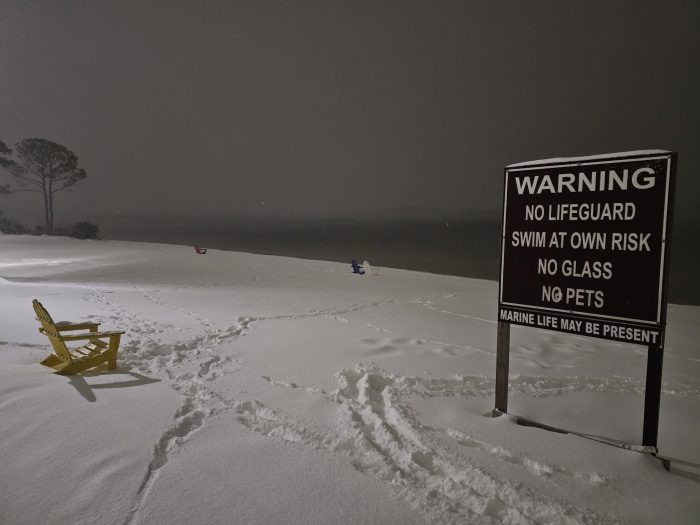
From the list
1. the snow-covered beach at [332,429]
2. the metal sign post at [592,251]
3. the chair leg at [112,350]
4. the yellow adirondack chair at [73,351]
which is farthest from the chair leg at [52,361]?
the metal sign post at [592,251]

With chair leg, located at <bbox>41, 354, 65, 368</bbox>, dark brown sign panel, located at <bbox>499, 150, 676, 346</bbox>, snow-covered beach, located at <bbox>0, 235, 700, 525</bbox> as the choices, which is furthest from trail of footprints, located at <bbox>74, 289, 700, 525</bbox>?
dark brown sign panel, located at <bbox>499, 150, 676, 346</bbox>

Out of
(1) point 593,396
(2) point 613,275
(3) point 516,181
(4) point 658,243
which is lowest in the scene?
(1) point 593,396

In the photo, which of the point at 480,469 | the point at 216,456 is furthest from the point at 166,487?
the point at 480,469

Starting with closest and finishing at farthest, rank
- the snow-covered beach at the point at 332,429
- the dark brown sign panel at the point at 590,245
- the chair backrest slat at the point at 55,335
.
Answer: the snow-covered beach at the point at 332,429 → the dark brown sign panel at the point at 590,245 → the chair backrest slat at the point at 55,335

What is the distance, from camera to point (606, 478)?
9.95 ft

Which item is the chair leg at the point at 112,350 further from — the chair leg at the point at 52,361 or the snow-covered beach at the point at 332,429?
the chair leg at the point at 52,361

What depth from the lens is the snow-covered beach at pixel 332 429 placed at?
104 inches

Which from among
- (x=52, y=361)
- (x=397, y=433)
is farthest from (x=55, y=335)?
(x=397, y=433)

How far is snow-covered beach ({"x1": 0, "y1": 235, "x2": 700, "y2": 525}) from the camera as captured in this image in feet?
8.69

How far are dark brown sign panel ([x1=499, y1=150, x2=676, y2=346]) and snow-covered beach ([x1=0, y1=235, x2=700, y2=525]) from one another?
1.07 meters

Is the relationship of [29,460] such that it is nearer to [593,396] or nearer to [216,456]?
[216,456]

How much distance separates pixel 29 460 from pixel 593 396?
531cm

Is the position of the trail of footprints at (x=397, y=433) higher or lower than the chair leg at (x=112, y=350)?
lower

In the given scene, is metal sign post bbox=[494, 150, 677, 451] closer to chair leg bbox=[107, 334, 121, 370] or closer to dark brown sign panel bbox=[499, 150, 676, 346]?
dark brown sign panel bbox=[499, 150, 676, 346]
